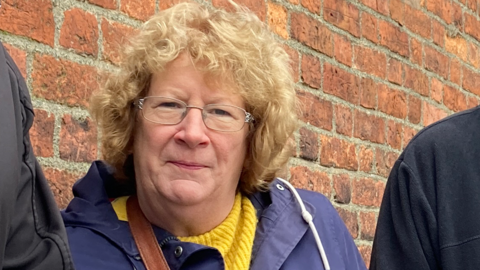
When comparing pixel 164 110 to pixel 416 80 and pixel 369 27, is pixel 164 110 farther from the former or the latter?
pixel 416 80

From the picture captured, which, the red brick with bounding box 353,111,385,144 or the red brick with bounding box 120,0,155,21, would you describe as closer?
the red brick with bounding box 120,0,155,21

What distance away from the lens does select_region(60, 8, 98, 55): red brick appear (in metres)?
1.92

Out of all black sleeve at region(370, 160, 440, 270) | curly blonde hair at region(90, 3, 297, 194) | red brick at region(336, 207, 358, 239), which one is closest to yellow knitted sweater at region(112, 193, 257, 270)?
curly blonde hair at region(90, 3, 297, 194)

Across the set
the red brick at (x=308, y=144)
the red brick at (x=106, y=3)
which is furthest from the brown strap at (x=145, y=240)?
the red brick at (x=308, y=144)

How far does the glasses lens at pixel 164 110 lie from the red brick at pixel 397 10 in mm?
1717

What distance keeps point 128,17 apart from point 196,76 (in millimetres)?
432

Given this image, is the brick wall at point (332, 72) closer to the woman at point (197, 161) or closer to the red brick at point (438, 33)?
the red brick at point (438, 33)

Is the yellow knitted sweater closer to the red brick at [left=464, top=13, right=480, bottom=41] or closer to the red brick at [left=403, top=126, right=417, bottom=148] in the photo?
the red brick at [left=403, top=126, right=417, bottom=148]

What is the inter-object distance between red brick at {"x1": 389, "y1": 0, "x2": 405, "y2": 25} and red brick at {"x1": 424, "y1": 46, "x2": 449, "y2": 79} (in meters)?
0.25

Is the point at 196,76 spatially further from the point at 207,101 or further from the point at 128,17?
the point at 128,17

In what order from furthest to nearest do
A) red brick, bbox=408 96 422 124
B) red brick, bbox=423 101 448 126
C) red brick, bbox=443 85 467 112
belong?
1. red brick, bbox=443 85 467 112
2. red brick, bbox=423 101 448 126
3. red brick, bbox=408 96 422 124

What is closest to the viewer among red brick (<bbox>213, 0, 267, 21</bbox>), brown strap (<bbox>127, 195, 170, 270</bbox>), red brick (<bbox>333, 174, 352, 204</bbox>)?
brown strap (<bbox>127, 195, 170, 270</bbox>)

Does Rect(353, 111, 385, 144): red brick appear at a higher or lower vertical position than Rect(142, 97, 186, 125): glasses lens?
lower

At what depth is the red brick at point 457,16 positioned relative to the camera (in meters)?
3.64
